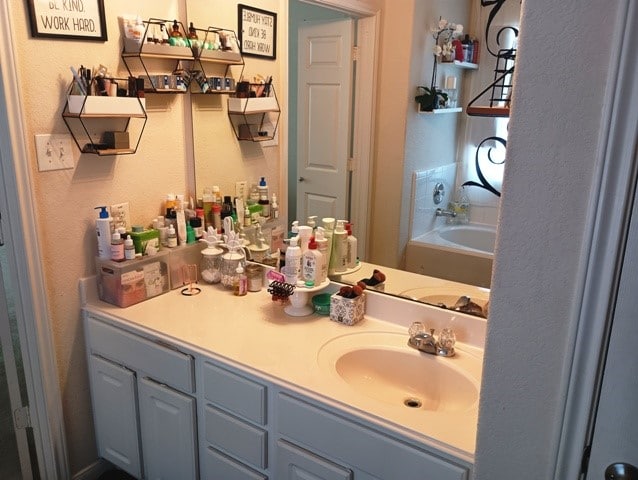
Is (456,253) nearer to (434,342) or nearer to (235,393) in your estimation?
(434,342)

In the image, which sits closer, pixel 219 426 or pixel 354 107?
pixel 219 426

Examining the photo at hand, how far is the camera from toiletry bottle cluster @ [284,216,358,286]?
1.73 meters

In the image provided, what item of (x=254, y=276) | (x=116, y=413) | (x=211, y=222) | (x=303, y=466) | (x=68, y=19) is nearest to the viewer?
(x=303, y=466)

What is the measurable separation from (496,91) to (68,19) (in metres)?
1.30

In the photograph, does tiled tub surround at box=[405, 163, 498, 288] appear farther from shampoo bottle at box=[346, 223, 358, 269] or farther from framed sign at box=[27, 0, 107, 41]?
framed sign at box=[27, 0, 107, 41]

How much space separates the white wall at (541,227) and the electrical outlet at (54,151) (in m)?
1.38

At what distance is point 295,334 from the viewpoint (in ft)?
5.29

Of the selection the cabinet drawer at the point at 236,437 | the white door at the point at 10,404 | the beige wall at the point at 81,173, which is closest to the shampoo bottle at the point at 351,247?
the beige wall at the point at 81,173

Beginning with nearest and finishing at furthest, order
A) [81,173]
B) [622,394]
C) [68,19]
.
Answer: [622,394] < [68,19] < [81,173]

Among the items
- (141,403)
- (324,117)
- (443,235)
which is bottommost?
(141,403)

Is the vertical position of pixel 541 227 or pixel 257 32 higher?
pixel 257 32

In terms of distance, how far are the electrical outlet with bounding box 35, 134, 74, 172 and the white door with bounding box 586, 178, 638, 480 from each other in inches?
61.9

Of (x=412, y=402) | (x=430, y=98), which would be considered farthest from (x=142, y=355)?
(x=430, y=98)

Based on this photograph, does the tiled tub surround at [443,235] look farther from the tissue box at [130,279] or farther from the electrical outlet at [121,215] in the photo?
the electrical outlet at [121,215]
